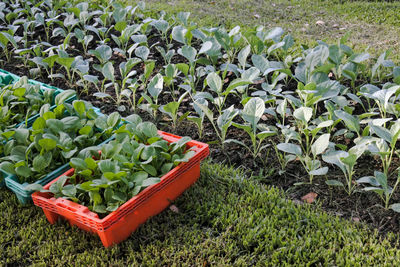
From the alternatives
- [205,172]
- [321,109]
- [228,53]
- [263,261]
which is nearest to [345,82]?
[321,109]

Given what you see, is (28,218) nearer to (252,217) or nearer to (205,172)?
(205,172)

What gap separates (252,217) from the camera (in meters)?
2.31

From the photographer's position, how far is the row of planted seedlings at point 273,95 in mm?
2541

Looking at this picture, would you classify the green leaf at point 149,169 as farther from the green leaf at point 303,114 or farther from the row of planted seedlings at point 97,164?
the green leaf at point 303,114

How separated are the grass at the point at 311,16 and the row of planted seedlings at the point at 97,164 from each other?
2.68 meters

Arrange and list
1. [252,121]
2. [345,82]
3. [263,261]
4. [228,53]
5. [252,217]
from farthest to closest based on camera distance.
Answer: [228,53] → [345,82] → [252,121] → [252,217] → [263,261]

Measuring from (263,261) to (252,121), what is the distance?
93 centimetres

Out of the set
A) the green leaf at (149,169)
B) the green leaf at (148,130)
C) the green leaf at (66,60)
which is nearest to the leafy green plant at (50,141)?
the green leaf at (148,130)

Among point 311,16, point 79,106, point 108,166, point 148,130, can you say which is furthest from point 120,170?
point 311,16

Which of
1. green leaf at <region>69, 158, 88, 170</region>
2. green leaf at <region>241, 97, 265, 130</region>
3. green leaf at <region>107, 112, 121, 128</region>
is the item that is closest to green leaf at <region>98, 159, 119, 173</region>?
green leaf at <region>69, 158, 88, 170</region>

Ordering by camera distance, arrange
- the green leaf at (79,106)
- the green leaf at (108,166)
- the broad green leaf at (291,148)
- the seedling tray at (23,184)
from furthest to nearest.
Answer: the green leaf at (79,106), the broad green leaf at (291,148), the seedling tray at (23,184), the green leaf at (108,166)

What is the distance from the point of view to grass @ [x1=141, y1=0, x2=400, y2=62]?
483cm

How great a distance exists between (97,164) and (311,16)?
14.0 ft

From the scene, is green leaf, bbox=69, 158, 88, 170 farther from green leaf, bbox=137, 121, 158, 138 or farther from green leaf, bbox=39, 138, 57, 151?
green leaf, bbox=137, 121, 158, 138
